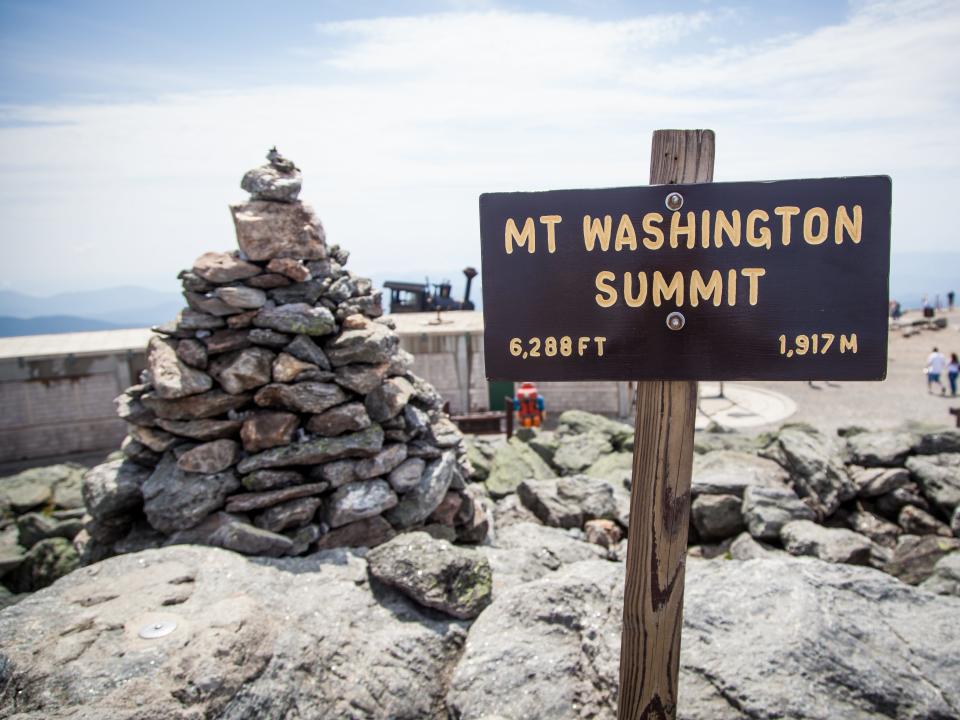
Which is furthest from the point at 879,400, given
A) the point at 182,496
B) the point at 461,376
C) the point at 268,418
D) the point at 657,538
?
the point at 657,538

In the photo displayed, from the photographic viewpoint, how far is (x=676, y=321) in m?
3.00

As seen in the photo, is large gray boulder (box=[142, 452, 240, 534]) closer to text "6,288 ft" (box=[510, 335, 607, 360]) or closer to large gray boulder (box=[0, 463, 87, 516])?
text "6,288 ft" (box=[510, 335, 607, 360])

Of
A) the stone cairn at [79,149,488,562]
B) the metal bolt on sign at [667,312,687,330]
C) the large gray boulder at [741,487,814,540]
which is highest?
the metal bolt on sign at [667,312,687,330]

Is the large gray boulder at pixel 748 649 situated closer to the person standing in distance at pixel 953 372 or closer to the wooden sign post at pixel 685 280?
the wooden sign post at pixel 685 280

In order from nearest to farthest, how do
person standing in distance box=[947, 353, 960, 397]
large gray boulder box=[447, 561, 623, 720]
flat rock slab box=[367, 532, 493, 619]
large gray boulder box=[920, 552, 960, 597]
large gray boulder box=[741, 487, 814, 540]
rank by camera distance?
large gray boulder box=[447, 561, 623, 720] → flat rock slab box=[367, 532, 493, 619] → large gray boulder box=[920, 552, 960, 597] → large gray boulder box=[741, 487, 814, 540] → person standing in distance box=[947, 353, 960, 397]

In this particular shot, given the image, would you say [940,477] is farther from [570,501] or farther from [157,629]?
[157,629]

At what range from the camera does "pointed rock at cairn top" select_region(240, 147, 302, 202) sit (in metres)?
8.01

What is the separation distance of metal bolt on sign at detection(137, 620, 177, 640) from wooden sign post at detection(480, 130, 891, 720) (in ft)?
10.8

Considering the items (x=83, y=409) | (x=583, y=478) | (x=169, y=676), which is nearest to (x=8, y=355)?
(x=83, y=409)

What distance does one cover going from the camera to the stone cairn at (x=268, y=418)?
754 centimetres

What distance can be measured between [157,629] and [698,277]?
14.5 feet

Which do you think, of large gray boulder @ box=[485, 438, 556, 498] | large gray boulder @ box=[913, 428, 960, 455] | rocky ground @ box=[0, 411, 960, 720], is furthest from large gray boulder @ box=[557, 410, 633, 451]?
rocky ground @ box=[0, 411, 960, 720]

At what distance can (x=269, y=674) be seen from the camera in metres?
4.49

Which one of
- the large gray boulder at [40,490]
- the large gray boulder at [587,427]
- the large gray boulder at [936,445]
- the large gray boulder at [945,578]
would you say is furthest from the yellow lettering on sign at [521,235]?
the large gray boulder at [40,490]
